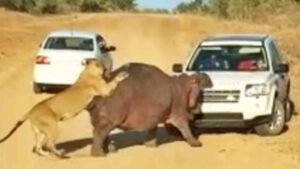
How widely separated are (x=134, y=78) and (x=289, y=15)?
44.0 m

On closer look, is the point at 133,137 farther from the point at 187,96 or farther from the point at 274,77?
the point at 274,77

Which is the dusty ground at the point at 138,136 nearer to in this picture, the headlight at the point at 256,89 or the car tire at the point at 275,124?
the car tire at the point at 275,124

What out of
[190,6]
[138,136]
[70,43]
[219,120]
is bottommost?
[190,6]

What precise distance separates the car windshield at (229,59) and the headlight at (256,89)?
98cm

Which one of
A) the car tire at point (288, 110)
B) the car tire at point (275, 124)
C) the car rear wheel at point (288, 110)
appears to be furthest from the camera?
the car rear wheel at point (288, 110)

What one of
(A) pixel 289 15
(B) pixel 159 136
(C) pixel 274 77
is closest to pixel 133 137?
(B) pixel 159 136

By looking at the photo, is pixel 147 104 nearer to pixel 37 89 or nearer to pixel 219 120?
pixel 219 120

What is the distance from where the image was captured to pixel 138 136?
17.2 metres

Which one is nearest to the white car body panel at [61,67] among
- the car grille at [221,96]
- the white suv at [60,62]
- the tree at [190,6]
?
the white suv at [60,62]

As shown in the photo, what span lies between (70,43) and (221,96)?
9.64 metres

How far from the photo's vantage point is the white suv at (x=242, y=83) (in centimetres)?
1667

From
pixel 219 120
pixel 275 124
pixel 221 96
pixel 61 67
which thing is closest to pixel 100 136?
pixel 219 120

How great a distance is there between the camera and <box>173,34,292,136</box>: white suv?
16.7m

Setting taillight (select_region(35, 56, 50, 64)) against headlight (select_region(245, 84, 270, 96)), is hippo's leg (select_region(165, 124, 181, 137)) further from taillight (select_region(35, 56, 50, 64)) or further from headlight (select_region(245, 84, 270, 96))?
taillight (select_region(35, 56, 50, 64))
